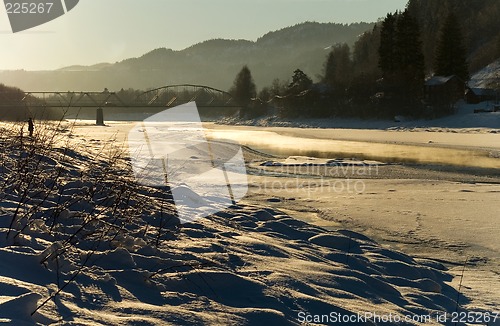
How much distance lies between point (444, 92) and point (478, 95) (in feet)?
19.2

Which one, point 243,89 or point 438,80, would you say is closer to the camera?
point 438,80

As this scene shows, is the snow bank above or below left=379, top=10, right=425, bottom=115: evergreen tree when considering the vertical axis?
below

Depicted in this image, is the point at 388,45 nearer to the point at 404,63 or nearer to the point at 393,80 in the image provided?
the point at 404,63

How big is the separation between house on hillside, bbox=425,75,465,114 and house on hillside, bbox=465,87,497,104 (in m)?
0.90

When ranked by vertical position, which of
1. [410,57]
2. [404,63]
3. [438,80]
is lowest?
[438,80]

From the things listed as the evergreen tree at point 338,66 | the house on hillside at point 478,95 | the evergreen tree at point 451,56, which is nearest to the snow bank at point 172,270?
the house on hillside at point 478,95

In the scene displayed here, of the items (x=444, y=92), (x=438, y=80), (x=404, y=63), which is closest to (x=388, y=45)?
(x=404, y=63)

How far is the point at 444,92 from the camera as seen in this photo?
65375mm

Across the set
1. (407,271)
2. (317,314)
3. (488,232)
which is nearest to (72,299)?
(317,314)

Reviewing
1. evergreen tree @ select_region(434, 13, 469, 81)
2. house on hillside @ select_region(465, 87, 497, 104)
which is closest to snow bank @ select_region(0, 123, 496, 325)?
house on hillside @ select_region(465, 87, 497, 104)

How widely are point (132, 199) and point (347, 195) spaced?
7.40 m

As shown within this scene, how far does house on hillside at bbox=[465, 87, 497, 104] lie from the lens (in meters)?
67.2

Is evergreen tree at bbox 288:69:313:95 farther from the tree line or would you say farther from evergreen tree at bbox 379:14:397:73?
evergreen tree at bbox 379:14:397:73

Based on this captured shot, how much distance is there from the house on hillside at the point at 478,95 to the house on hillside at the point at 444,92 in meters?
0.90
